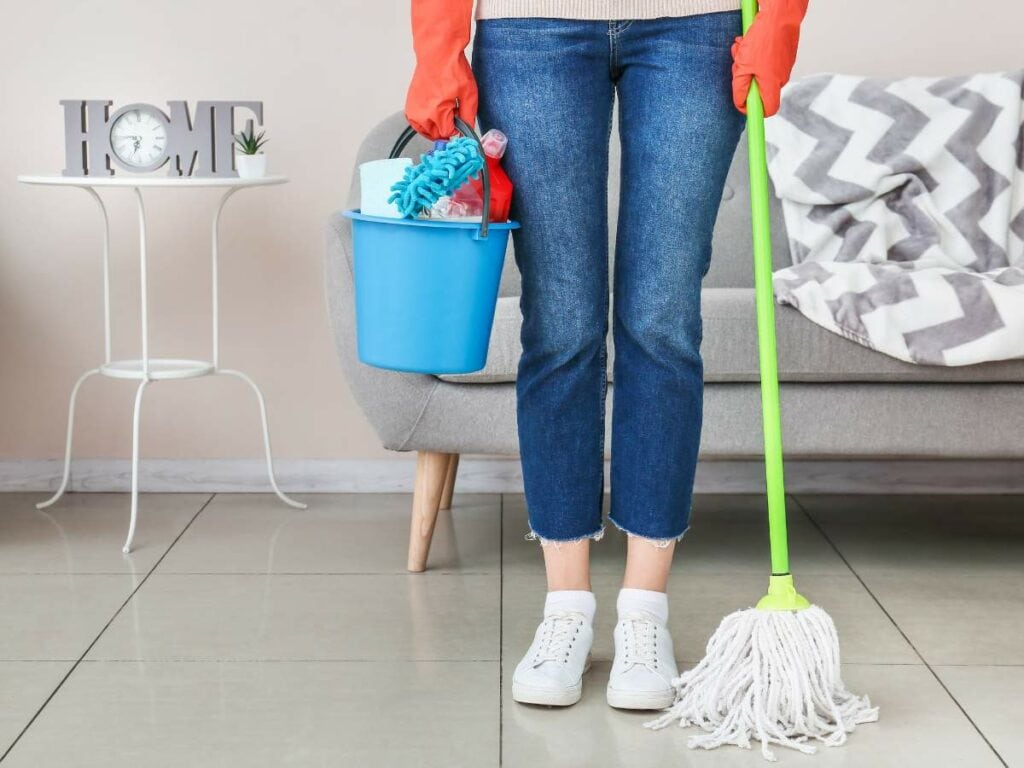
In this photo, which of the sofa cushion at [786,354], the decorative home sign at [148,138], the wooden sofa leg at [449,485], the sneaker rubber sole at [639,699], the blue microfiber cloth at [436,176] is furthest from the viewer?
the wooden sofa leg at [449,485]

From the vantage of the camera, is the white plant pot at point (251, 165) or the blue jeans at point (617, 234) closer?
the blue jeans at point (617, 234)

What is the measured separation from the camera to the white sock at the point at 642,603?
164 cm

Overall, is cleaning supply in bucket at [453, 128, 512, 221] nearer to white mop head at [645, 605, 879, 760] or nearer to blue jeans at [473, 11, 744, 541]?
blue jeans at [473, 11, 744, 541]

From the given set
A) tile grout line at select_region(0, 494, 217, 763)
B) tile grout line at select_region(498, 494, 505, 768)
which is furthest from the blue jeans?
tile grout line at select_region(0, 494, 217, 763)

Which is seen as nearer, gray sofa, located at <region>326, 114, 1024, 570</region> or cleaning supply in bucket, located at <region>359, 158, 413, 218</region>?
cleaning supply in bucket, located at <region>359, 158, 413, 218</region>

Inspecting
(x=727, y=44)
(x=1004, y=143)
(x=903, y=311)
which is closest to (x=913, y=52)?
(x=1004, y=143)

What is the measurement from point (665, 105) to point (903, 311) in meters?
0.80

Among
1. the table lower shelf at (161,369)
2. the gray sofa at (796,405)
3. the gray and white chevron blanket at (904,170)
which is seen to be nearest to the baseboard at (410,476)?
the table lower shelf at (161,369)

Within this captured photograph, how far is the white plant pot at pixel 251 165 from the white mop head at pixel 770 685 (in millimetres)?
1402

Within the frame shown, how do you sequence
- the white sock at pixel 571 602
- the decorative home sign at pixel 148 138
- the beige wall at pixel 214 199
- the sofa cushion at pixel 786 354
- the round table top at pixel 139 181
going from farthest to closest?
the beige wall at pixel 214 199 → the decorative home sign at pixel 148 138 → the round table top at pixel 139 181 → the sofa cushion at pixel 786 354 → the white sock at pixel 571 602

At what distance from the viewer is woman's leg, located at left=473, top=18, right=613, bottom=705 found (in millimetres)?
1506

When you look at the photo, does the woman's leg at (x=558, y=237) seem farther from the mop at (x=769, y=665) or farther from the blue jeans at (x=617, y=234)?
the mop at (x=769, y=665)

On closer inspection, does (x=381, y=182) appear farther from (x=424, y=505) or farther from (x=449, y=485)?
(x=449, y=485)

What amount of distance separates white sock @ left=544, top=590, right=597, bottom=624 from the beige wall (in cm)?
125
